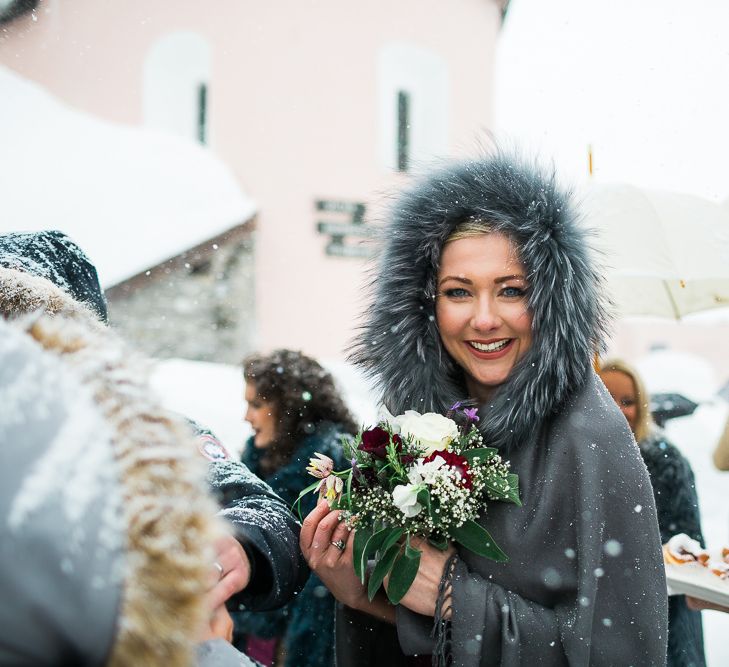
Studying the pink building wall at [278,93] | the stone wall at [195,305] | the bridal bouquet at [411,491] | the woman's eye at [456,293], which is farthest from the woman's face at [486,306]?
the pink building wall at [278,93]

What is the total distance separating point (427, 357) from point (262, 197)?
22.9 ft

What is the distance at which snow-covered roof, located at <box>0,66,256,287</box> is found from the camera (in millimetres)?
7086

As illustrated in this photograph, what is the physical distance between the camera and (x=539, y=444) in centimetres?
173

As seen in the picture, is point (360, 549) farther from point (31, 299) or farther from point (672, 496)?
point (672, 496)

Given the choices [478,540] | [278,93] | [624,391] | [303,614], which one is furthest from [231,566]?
[278,93]

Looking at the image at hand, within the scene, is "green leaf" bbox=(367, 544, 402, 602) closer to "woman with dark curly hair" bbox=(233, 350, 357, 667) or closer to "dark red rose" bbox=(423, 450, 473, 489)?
"dark red rose" bbox=(423, 450, 473, 489)

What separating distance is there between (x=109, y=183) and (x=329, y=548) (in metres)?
7.30

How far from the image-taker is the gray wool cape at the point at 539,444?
5.05 ft

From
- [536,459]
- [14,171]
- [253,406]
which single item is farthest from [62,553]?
[14,171]

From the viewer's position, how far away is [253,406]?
3.42 metres

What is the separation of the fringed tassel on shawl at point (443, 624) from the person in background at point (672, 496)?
184 centimetres

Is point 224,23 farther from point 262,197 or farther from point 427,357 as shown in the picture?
point 427,357

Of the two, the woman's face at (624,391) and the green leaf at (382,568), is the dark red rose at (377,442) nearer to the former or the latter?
the green leaf at (382,568)

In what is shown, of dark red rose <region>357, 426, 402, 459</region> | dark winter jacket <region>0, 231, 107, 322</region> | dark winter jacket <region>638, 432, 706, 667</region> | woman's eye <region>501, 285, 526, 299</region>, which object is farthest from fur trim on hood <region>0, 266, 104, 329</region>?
dark winter jacket <region>638, 432, 706, 667</region>
